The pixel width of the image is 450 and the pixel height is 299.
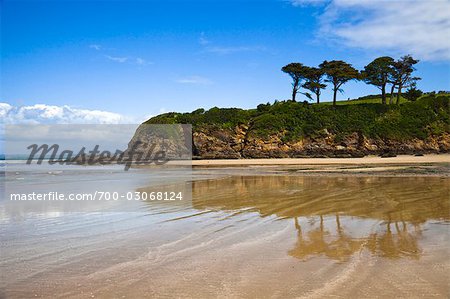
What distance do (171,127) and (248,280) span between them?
44917 mm

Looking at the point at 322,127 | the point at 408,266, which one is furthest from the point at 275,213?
the point at 322,127

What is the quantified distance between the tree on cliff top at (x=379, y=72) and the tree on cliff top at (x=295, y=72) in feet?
28.6

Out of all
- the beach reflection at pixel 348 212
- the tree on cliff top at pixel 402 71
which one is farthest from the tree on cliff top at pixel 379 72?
the beach reflection at pixel 348 212

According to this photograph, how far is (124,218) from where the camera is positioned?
7.32 metres

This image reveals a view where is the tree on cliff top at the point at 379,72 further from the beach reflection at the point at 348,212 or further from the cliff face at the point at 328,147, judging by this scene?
the beach reflection at the point at 348,212

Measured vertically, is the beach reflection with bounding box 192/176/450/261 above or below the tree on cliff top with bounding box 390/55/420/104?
below

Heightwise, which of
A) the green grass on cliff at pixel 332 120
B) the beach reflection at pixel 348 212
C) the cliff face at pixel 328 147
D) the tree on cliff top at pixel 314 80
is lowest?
the beach reflection at pixel 348 212

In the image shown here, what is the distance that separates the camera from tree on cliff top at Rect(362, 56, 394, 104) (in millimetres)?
51188

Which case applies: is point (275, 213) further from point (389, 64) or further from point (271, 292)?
point (389, 64)

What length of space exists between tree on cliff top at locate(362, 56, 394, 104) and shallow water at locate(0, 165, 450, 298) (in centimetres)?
4769

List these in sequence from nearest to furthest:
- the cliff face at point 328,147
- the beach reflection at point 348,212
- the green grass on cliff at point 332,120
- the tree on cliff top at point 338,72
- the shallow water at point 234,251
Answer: the shallow water at point 234,251 < the beach reflection at point 348,212 < the cliff face at point 328,147 < the green grass on cliff at point 332,120 < the tree on cliff top at point 338,72

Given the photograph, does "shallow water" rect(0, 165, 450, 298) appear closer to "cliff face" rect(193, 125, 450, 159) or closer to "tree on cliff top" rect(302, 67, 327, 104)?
"cliff face" rect(193, 125, 450, 159)

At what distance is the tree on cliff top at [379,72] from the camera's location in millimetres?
51188

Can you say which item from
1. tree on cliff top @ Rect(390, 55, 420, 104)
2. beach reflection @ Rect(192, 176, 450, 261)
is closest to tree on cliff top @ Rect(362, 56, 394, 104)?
tree on cliff top @ Rect(390, 55, 420, 104)
